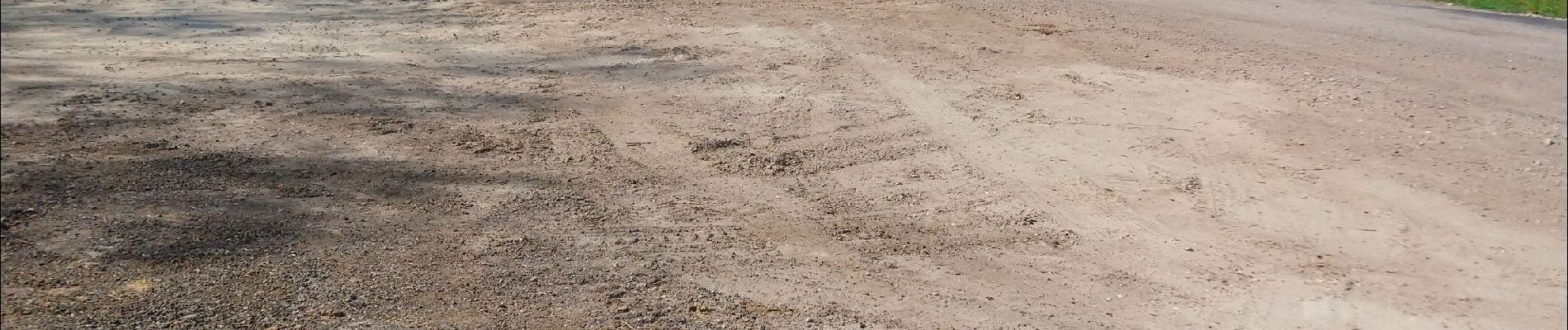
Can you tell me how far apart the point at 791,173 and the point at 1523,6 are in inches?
272

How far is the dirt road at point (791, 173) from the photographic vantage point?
171 inches

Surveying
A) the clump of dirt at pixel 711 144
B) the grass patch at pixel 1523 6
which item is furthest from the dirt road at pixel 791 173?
the grass patch at pixel 1523 6

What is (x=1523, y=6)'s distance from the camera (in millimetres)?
9492

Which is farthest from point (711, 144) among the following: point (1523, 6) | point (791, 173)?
point (1523, 6)

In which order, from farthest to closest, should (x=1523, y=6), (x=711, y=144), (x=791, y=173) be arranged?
(x=1523, y=6), (x=711, y=144), (x=791, y=173)

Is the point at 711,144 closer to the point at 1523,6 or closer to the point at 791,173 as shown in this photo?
the point at 791,173

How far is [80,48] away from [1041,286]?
22.8ft

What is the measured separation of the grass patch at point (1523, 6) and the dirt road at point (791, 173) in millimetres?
483

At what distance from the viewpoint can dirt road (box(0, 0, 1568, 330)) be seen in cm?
434

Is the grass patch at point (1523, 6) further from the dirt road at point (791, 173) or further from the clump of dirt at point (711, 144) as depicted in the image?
the clump of dirt at point (711, 144)

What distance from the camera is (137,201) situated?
5.11 m

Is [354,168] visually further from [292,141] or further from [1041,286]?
[1041,286]

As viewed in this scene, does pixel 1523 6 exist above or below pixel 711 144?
above

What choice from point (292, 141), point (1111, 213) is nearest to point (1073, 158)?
point (1111, 213)
